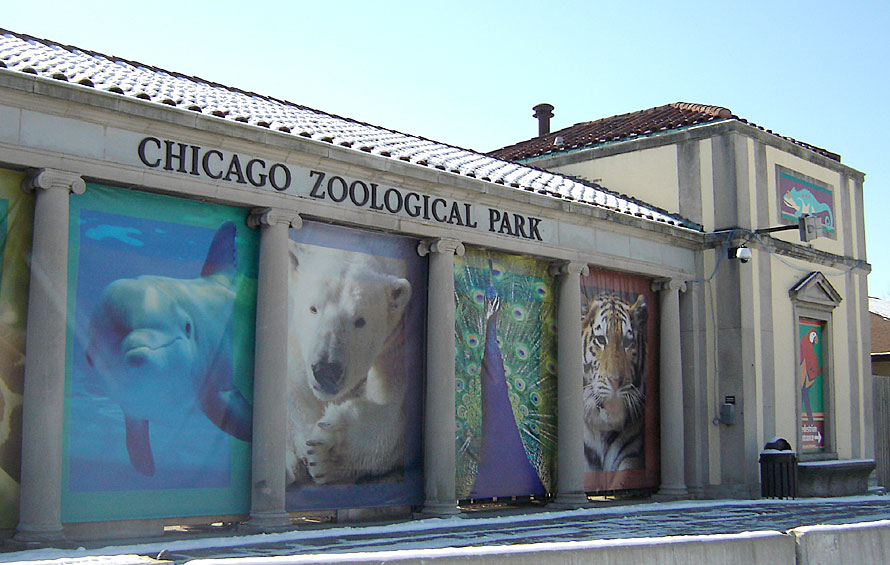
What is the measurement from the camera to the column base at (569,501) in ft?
52.3

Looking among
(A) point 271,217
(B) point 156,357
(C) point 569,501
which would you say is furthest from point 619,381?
(B) point 156,357

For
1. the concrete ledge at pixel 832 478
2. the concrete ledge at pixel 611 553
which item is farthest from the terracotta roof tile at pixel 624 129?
the concrete ledge at pixel 611 553

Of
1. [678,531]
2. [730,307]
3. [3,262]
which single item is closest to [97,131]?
[3,262]

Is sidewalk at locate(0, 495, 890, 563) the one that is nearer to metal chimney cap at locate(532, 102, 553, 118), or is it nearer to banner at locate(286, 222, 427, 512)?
banner at locate(286, 222, 427, 512)

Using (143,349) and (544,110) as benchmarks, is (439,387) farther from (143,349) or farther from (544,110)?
(544,110)

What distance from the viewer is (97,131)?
11.0 m

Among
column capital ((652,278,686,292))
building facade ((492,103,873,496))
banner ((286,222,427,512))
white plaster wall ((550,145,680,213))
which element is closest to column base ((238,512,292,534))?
banner ((286,222,427,512))

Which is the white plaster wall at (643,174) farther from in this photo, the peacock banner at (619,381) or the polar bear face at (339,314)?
the polar bear face at (339,314)

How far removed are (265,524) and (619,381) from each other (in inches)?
322

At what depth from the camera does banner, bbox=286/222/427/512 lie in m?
12.9

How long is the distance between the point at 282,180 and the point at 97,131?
8.06 ft

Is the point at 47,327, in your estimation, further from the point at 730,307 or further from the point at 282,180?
the point at 730,307

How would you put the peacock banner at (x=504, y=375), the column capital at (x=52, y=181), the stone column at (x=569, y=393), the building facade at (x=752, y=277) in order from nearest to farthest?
the column capital at (x=52, y=181) < the peacock banner at (x=504, y=375) < the stone column at (x=569, y=393) < the building facade at (x=752, y=277)

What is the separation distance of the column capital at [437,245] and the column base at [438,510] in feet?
11.8
